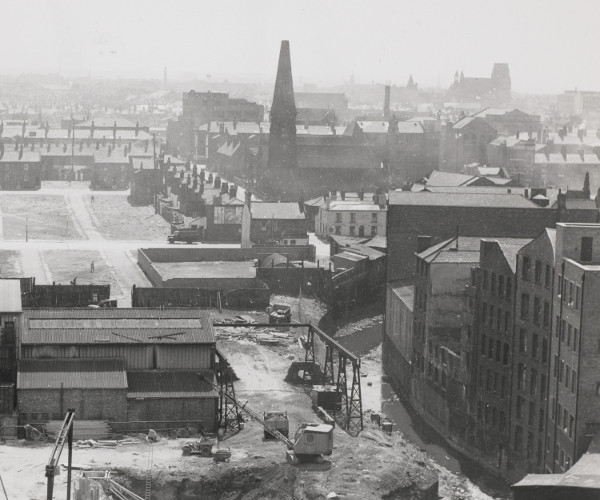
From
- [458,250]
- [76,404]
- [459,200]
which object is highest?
[459,200]

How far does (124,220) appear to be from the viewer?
416ft

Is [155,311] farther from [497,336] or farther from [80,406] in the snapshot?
[497,336]

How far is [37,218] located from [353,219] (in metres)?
29.1

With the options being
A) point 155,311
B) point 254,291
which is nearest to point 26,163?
point 254,291

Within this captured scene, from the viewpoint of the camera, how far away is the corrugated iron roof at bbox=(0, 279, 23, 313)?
55875 millimetres

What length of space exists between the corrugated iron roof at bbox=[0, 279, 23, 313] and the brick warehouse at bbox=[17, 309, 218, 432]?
0.98 m

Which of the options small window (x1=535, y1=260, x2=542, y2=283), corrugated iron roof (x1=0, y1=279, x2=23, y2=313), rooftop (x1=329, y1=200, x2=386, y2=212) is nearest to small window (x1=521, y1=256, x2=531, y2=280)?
small window (x1=535, y1=260, x2=542, y2=283)

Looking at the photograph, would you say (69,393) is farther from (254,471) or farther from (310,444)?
(310,444)

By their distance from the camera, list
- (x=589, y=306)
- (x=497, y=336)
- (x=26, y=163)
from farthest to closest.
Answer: (x=26, y=163) → (x=497, y=336) → (x=589, y=306)

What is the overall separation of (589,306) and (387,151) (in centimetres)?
11256

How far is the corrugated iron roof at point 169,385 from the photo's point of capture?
55.4 metres

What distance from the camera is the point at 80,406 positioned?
5419 centimetres

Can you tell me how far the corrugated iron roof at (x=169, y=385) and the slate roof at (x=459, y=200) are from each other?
26867mm

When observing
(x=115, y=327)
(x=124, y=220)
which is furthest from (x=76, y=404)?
(x=124, y=220)
